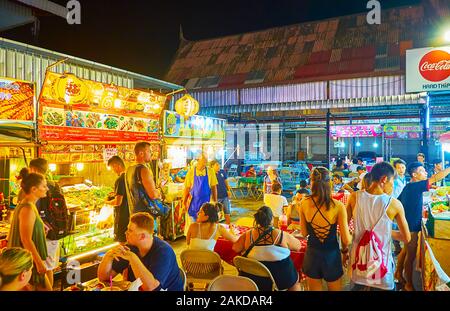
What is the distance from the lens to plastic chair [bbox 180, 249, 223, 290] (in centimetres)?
391

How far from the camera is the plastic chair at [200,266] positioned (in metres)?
3.91

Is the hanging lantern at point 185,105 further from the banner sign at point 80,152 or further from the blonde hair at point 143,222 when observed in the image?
the blonde hair at point 143,222

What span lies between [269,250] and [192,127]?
25.9 feet

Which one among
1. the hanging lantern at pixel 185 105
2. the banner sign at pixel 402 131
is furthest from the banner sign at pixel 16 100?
the banner sign at pixel 402 131

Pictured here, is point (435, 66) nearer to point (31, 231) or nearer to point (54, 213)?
point (54, 213)

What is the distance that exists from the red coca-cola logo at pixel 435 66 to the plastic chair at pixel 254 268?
8.24 metres

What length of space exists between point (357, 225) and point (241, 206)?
905 cm

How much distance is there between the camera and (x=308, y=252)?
11.7ft

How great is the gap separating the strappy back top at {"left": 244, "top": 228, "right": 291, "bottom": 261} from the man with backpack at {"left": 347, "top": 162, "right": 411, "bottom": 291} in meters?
0.73

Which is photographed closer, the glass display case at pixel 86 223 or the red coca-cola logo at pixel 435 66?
the glass display case at pixel 86 223

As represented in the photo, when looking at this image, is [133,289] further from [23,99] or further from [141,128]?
[141,128]

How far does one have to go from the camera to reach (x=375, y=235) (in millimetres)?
3240
